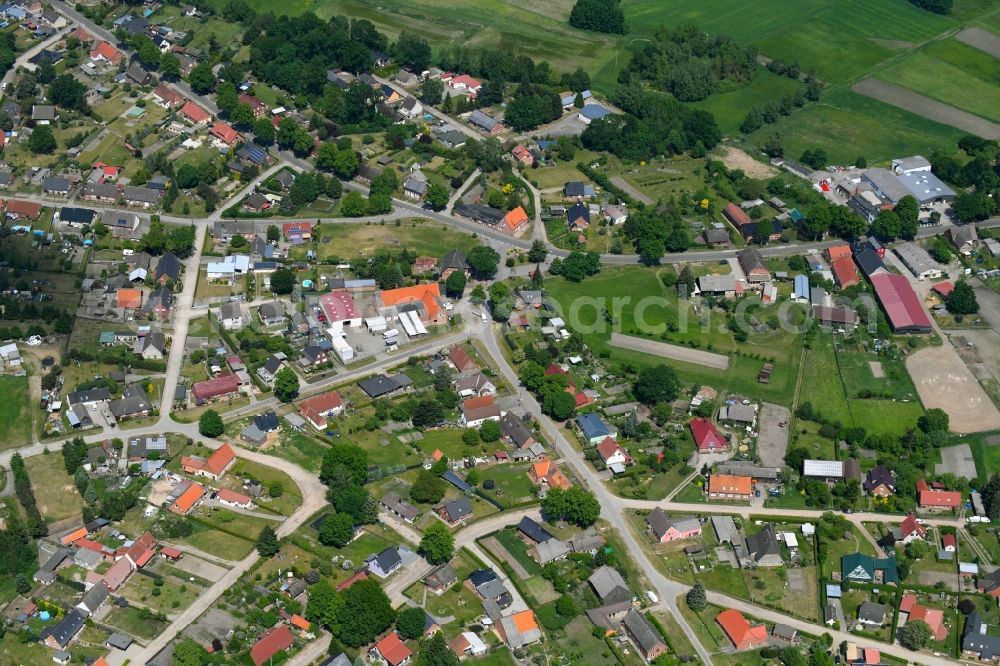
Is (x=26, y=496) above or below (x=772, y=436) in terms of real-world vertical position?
below

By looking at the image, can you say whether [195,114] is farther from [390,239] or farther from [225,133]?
[390,239]

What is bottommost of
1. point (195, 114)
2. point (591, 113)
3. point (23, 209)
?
point (23, 209)

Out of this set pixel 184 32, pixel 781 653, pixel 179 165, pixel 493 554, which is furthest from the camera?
pixel 184 32

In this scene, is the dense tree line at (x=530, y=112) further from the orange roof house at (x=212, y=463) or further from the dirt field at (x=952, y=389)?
the orange roof house at (x=212, y=463)

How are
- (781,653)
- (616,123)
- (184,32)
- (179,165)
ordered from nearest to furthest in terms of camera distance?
1. (781,653)
2. (179,165)
3. (616,123)
4. (184,32)

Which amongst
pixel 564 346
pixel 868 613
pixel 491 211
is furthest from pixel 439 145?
pixel 868 613

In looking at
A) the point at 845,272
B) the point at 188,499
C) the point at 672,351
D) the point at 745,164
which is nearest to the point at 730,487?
the point at 672,351

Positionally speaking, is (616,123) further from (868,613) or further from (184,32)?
(868,613)
